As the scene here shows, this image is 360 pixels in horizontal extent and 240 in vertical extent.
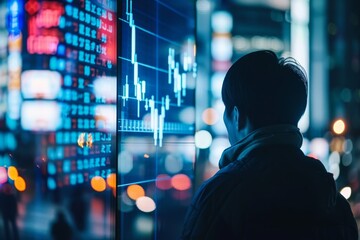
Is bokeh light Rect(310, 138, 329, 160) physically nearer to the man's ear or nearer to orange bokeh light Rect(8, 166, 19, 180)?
orange bokeh light Rect(8, 166, 19, 180)

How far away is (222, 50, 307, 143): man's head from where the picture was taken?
1.66m

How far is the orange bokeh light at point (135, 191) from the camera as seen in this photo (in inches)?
83.7

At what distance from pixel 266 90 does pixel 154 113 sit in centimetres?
79

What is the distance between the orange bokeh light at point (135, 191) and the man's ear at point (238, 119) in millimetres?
572

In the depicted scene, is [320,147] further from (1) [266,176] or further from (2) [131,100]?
(1) [266,176]

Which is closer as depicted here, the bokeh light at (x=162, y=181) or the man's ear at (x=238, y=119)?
the man's ear at (x=238, y=119)

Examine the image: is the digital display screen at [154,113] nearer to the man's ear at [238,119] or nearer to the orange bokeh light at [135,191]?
the orange bokeh light at [135,191]

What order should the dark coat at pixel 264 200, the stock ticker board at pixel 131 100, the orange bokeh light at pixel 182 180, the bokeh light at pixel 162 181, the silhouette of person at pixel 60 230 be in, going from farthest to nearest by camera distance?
the silhouette of person at pixel 60 230 → the orange bokeh light at pixel 182 180 → the bokeh light at pixel 162 181 → the stock ticker board at pixel 131 100 → the dark coat at pixel 264 200

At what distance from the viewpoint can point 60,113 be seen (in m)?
2.86

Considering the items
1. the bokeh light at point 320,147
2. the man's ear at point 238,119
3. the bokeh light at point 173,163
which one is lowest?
the bokeh light at point 320,147

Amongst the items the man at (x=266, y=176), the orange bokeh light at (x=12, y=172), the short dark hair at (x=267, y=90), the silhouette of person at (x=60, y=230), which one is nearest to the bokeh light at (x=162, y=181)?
the man at (x=266, y=176)

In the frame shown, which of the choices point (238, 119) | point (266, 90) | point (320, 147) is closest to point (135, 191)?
point (238, 119)

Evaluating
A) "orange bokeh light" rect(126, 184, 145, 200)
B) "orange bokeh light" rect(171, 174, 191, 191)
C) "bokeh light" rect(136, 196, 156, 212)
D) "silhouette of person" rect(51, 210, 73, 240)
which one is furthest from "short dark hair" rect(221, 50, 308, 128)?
"silhouette of person" rect(51, 210, 73, 240)

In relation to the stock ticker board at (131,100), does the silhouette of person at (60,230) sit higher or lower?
lower
